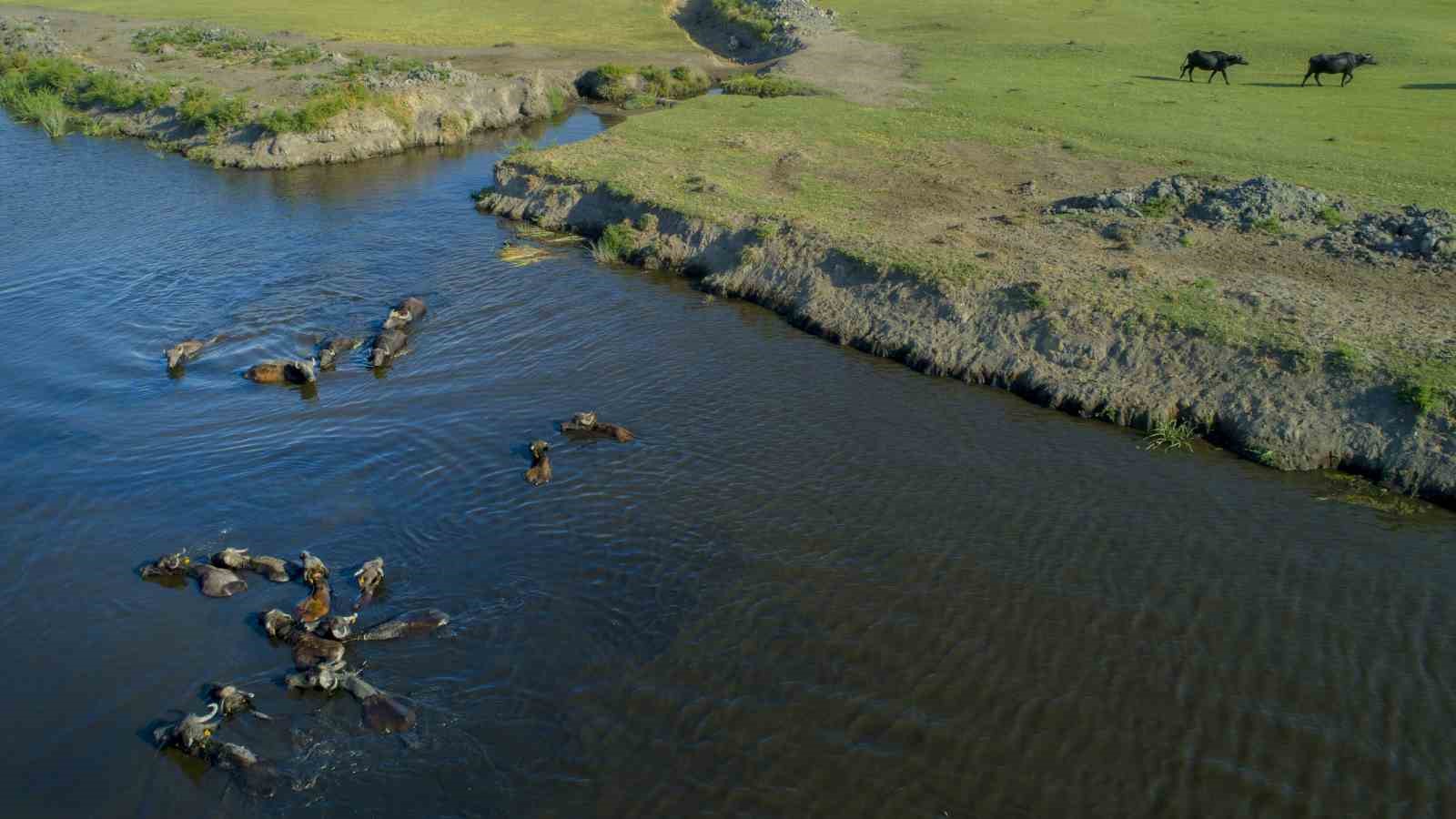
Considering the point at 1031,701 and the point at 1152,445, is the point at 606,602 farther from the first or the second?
the point at 1152,445

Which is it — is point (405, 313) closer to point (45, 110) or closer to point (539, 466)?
point (539, 466)

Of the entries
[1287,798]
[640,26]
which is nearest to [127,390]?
[1287,798]

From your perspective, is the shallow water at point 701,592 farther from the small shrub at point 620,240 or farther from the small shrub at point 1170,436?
the small shrub at point 620,240

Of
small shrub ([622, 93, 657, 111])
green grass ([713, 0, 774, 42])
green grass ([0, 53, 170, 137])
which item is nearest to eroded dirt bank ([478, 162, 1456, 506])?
small shrub ([622, 93, 657, 111])

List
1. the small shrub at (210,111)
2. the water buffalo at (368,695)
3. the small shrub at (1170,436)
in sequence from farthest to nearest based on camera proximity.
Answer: the small shrub at (210,111) → the small shrub at (1170,436) → the water buffalo at (368,695)

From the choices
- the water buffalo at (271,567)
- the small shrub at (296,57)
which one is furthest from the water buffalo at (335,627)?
the small shrub at (296,57)

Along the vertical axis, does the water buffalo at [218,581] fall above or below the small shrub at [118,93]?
below

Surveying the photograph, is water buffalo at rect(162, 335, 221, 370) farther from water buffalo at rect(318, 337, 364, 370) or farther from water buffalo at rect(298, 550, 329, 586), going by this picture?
water buffalo at rect(298, 550, 329, 586)

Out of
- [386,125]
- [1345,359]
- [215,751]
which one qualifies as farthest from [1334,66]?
[215,751]
